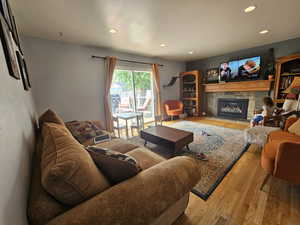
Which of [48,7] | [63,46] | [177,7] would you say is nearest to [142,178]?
[177,7]

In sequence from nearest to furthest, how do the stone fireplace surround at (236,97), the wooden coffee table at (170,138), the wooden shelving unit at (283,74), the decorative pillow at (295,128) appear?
the decorative pillow at (295,128)
the wooden coffee table at (170,138)
the wooden shelving unit at (283,74)
the stone fireplace surround at (236,97)

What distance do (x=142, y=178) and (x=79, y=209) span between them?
14.5 inches

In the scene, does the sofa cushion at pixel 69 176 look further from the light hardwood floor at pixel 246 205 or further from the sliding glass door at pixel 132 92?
the sliding glass door at pixel 132 92

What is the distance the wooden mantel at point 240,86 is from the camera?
374 centimetres

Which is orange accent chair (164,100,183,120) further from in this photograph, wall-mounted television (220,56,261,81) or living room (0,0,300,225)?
wall-mounted television (220,56,261,81)

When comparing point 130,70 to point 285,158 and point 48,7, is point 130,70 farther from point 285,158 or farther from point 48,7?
point 285,158

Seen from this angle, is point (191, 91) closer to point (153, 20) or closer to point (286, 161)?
point (153, 20)

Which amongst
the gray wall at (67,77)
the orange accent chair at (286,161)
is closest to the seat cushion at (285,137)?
the orange accent chair at (286,161)

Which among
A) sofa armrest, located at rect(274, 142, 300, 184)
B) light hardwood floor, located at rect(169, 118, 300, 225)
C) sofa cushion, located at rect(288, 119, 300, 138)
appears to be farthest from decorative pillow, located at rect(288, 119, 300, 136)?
sofa armrest, located at rect(274, 142, 300, 184)

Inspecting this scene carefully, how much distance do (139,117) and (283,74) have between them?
4016mm

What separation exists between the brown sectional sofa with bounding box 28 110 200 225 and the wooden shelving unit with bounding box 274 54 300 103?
162 inches

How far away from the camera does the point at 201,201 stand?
1.39m

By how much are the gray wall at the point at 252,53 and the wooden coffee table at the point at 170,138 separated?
3634mm

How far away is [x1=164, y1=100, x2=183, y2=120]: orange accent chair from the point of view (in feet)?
16.2
